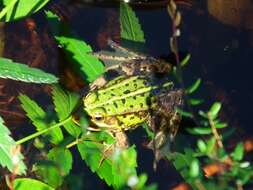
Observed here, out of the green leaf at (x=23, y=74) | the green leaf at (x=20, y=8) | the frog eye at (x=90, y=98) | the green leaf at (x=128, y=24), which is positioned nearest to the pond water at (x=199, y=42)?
the frog eye at (x=90, y=98)

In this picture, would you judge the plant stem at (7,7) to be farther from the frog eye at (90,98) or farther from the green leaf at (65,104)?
the frog eye at (90,98)

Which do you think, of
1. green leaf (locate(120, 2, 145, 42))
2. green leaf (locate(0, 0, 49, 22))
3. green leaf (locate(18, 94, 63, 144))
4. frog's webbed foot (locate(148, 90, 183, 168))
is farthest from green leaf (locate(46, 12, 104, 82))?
frog's webbed foot (locate(148, 90, 183, 168))

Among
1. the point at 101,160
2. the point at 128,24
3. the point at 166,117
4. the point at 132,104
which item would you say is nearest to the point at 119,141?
the point at 132,104

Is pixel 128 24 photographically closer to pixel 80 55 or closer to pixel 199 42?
pixel 80 55

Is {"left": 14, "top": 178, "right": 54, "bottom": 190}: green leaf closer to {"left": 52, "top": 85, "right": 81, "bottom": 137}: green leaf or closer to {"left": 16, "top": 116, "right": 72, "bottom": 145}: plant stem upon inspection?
{"left": 16, "top": 116, "right": 72, "bottom": 145}: plant stem

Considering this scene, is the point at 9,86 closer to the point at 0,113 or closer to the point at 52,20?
the point at 0,113

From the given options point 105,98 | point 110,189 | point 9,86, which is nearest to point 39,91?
point 9,86
